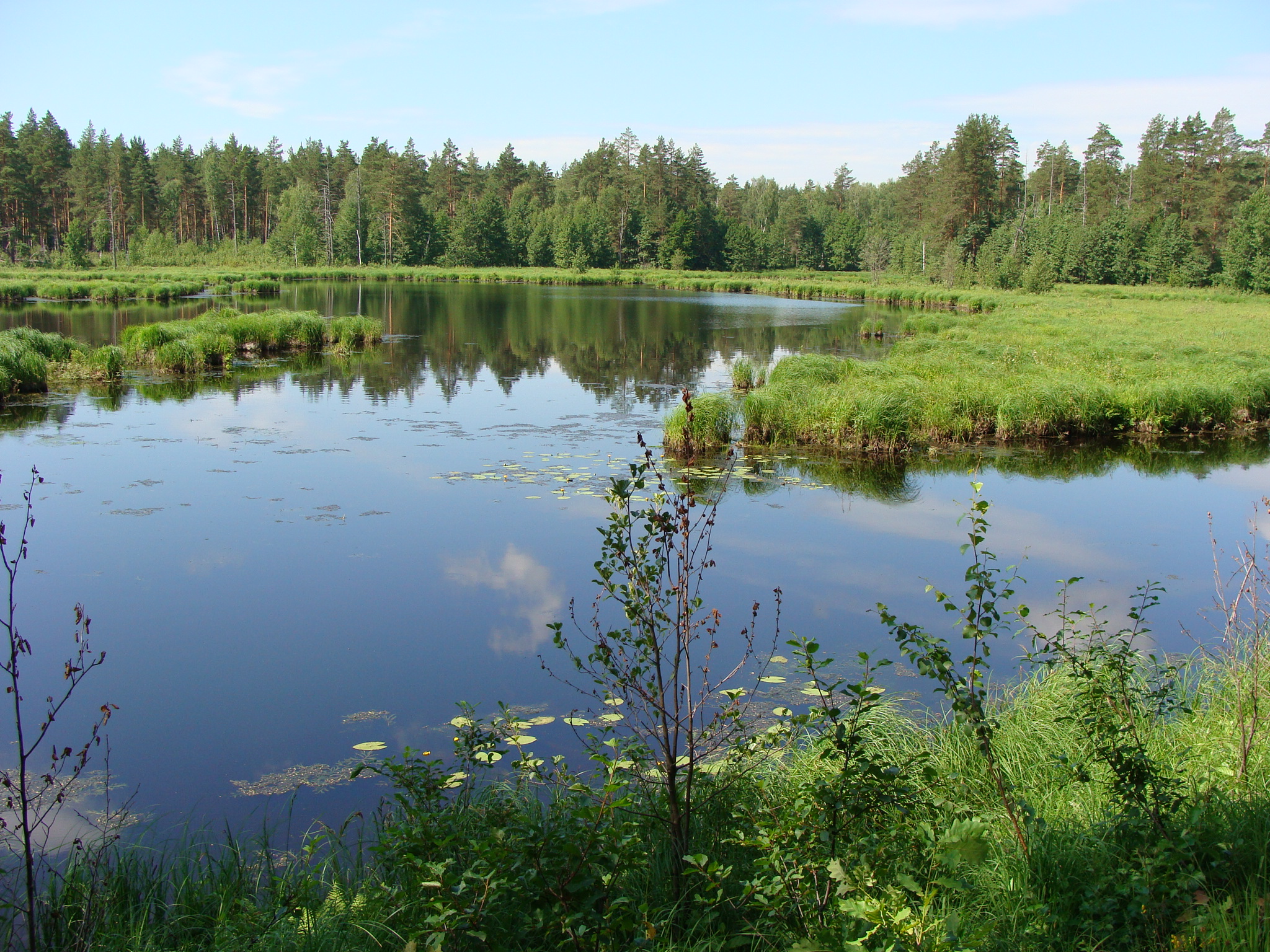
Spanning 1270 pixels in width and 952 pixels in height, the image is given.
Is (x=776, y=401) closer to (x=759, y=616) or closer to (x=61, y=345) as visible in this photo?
(x=759, y=616)

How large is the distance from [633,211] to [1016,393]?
7228 cm

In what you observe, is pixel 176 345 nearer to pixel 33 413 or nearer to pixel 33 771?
pixel 33 413

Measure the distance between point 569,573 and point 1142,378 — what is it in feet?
46.5


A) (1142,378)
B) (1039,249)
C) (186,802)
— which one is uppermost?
(1039,249)

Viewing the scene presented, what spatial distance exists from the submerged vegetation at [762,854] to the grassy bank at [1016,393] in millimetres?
10485

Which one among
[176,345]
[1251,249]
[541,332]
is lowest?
[176,345]

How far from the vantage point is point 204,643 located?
6.98m

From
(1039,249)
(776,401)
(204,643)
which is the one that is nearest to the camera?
(204,643)

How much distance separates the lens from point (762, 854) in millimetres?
3436

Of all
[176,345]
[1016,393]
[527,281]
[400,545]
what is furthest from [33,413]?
[527,281]

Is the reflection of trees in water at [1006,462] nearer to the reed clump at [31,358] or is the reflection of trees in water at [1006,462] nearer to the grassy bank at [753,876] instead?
the grassy bank at [753,876]

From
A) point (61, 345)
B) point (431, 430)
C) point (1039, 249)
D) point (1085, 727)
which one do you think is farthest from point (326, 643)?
point (1039, 249)

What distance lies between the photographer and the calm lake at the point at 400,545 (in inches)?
235

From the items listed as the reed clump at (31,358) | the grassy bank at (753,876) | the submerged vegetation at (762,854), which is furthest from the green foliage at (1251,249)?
the grassy bank at (753,876)
